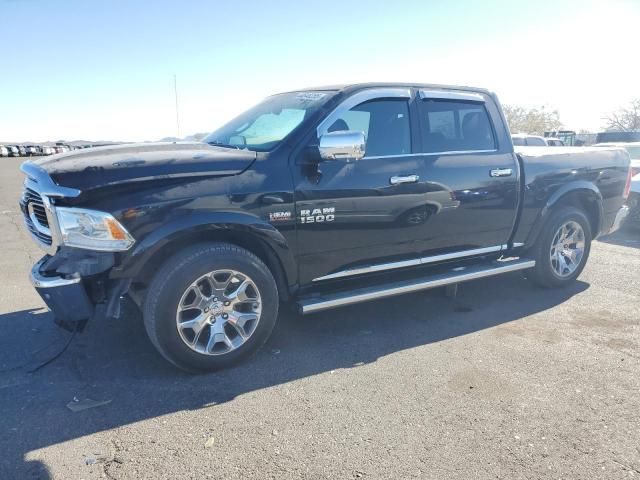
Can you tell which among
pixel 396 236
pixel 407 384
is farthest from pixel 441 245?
pixel 407 384

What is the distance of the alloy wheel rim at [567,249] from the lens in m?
5.54

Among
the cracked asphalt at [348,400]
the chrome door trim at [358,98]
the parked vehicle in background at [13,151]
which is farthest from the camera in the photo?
the parked vehicle in background at [13,151]

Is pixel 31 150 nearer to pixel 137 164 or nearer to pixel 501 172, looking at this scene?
pixel 137 164

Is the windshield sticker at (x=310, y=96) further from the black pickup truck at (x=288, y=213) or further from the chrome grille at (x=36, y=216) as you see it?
the chrome grille at (x=36, y=216)

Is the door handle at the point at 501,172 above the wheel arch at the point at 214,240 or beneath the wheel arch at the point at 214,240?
above

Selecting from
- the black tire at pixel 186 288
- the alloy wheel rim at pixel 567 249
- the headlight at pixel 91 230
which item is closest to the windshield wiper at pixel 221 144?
the black tire at pixel 186 288

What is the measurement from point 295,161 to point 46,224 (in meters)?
1.76

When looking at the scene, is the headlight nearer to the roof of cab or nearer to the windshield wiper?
the windshield wiper

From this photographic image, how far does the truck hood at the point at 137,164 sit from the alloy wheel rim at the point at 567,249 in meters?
3.69

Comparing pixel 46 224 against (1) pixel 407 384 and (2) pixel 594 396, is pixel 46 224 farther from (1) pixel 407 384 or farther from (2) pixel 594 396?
(2) pixel 594 396

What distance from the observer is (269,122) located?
4.35m

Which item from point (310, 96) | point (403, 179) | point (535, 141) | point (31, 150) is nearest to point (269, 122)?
point (310, 96)

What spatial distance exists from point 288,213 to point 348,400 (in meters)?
1.38

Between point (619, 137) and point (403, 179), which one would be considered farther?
point (619, 137)
